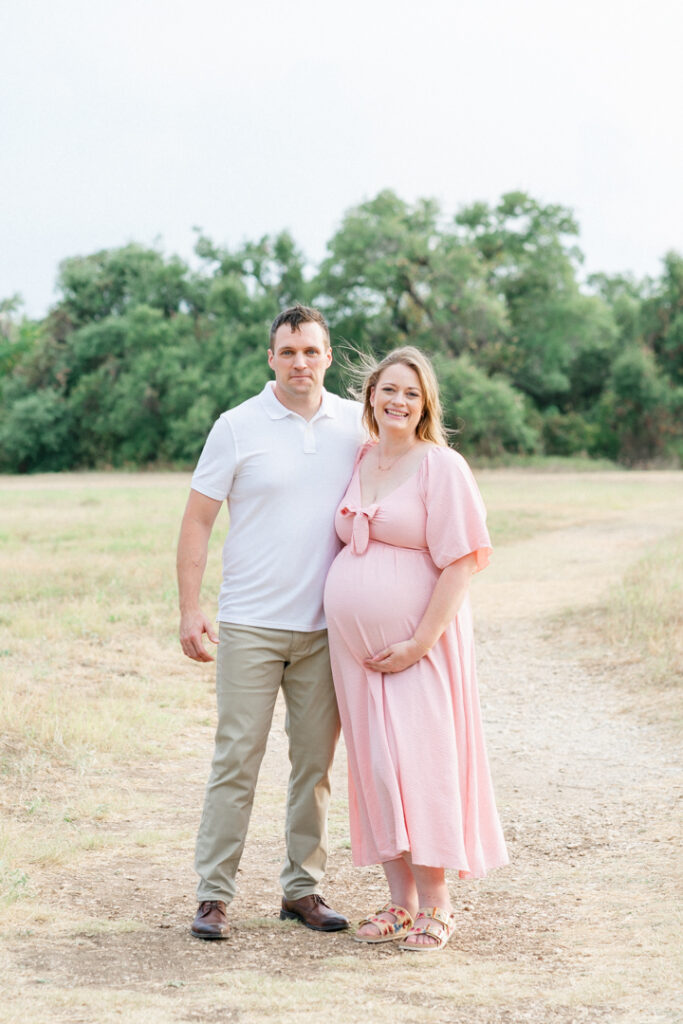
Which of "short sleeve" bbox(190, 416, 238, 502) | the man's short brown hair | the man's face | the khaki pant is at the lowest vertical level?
the khaki pant

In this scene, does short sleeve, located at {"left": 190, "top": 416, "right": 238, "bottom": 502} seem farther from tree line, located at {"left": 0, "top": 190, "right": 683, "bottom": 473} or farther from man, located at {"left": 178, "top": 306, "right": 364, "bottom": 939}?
tree line, located at {"left": 0, "top": 190, "right": 683, "bottom": 473}

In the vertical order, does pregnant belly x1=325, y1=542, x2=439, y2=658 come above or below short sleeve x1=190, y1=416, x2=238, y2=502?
below

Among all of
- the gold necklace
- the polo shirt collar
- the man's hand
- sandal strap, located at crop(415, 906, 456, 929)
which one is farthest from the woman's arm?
sandal strap, located at crop(415, 906, 456, 929)

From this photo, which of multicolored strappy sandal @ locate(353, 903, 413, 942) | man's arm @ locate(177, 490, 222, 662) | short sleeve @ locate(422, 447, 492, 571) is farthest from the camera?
man's arm @ locate(177, 490, 222, 662)

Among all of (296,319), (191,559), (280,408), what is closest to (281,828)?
(191,559)

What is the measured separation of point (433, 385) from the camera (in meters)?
4.36

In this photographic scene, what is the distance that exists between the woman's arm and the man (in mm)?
352

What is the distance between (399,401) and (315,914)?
1.91m

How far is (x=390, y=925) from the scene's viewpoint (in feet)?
14.0

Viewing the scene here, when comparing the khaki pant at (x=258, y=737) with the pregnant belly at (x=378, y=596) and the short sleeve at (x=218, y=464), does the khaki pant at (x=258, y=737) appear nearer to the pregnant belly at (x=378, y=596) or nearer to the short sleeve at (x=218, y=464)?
the pregnant belly at (x=378, y=596)

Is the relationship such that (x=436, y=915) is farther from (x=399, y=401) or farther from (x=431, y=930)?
(x=399, y=401)

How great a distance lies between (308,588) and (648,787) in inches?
131

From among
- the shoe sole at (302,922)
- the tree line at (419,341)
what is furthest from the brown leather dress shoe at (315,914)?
the tree line at (419,341)

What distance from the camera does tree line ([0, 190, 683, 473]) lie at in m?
45.6
